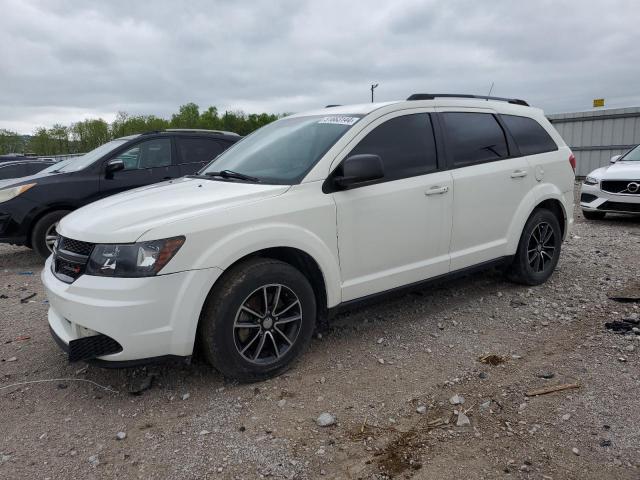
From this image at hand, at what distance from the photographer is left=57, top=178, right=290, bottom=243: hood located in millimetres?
2891

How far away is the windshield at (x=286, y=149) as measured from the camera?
11.6 ft

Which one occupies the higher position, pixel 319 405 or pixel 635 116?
pixel 635 116

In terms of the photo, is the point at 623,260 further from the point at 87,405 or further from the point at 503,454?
the point at 87,405

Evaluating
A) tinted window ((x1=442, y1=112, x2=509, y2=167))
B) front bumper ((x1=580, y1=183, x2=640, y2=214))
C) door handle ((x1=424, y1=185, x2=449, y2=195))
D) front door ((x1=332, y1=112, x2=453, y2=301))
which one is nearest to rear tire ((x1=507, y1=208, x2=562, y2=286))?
tinted window ((x1=442, y1=112, x2=509, y2=167))

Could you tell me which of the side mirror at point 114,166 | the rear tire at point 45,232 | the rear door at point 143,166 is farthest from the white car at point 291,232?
the rear tire at point 45,232

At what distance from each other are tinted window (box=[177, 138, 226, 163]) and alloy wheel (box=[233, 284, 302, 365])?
4776mm

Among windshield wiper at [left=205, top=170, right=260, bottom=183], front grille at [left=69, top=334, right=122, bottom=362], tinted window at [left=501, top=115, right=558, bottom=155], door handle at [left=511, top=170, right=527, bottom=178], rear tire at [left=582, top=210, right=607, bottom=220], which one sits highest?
tinted window at [left=501, top=115, right=558, bottom=155]

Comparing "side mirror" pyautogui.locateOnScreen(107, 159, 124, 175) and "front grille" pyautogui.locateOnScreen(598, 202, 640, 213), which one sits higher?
"side mirror" pyautogui.locateOnScreen(107, 159, 124, 175)

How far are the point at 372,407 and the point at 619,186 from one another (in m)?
7.75

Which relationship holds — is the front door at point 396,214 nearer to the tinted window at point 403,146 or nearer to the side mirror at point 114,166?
the tinted window at point 403,146

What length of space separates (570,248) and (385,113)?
4227 mm

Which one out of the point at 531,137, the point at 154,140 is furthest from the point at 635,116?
the point at 154,140

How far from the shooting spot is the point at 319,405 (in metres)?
3.00

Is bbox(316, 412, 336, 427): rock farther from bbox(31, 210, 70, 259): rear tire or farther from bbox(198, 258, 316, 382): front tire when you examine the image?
bbox(31, 210, 70, 259): rear tire
